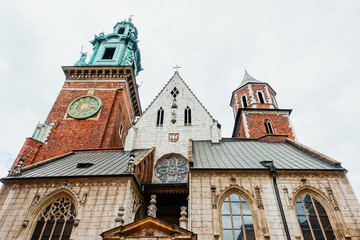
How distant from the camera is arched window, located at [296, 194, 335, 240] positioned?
12055 mm

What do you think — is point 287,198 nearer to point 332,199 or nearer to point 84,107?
point 332,199

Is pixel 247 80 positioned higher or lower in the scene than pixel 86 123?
higher

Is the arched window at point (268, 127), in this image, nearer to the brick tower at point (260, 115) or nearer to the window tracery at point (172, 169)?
the brick tower at point (260, 115)

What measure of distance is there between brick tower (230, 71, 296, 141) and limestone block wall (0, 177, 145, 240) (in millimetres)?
15194

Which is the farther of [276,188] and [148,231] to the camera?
[276,188]

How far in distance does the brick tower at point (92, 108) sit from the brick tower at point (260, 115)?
1349cm

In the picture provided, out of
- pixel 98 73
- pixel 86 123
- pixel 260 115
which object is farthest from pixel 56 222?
pixel 260 115

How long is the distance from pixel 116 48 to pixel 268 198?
28561 mm

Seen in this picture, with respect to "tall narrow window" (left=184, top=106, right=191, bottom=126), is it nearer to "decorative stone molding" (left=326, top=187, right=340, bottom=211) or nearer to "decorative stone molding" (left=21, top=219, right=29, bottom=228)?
"decorative stone molding" (left=326, top=187, right=340, bottom=211)

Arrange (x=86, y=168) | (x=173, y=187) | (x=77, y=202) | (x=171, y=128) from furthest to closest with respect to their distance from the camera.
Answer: (x=171, y=128) < (x=86, y=168) < (x=173, y=187) < (x=77, y=202)

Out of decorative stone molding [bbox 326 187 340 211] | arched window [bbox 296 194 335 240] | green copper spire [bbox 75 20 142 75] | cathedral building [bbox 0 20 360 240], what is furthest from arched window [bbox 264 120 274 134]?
green copper spire [bbox 75 20 142 75]

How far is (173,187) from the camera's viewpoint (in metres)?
15.3

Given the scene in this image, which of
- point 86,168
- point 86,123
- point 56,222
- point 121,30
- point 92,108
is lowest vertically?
point 56,222

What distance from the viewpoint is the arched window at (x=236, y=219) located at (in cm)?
1195
